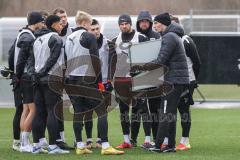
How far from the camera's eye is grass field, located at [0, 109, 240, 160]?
1321 cm

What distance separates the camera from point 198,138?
16.2m

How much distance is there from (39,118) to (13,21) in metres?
14.4

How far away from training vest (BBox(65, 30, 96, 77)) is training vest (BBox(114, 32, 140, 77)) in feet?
4.07

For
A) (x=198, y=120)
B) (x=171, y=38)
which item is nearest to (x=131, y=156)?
(x=171, y=38)

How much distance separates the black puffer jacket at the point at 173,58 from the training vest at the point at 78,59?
1060 mm

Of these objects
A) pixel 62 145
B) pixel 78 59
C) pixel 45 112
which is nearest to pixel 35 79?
pixel 45 112

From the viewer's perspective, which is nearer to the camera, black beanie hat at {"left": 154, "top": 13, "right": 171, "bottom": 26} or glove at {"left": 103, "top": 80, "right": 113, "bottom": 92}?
black beanie hat at {"left": 154, "top": 13, "right": 171, "bottom": 26}

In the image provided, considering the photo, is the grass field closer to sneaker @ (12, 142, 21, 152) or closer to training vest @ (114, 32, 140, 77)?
sneaker @ (12, 142, 21, 152)

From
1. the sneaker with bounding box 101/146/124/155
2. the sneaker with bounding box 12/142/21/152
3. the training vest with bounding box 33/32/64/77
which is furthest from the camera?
the sneaker with bounding box 12/142/21/152

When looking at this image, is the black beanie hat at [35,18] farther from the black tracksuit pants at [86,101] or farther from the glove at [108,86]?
the glove at [108,86]

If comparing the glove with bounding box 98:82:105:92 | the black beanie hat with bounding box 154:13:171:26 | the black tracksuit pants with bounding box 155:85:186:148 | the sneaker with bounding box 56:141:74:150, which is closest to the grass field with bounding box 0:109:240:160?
the black tracksuit pants with bounding box 155:85:186:148

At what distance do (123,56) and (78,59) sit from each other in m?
1.43

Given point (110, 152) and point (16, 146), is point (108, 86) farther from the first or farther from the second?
point (16, 146)

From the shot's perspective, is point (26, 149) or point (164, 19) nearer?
point (164, 19)
